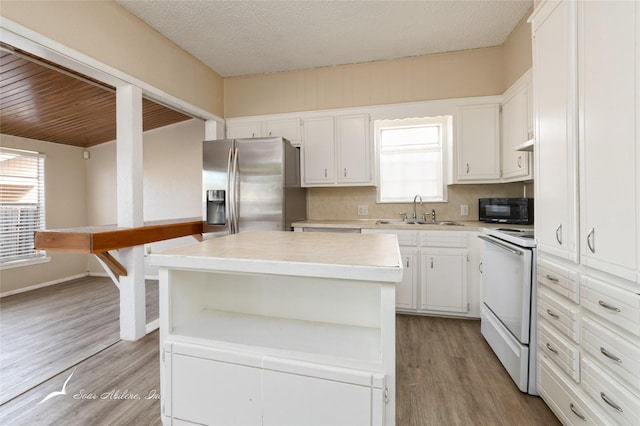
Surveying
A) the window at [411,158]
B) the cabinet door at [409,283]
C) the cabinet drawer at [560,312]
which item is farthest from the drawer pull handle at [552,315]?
the window at [411,158]

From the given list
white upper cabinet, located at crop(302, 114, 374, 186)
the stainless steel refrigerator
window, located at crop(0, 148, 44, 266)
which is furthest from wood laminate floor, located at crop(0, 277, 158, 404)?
white upper cabinet, located at crop(302, 114, 374, 186)

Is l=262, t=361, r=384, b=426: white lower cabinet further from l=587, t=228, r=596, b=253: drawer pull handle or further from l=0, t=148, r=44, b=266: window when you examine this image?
l=0, t=148, r=44, b=266: window

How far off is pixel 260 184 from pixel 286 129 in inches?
36.7

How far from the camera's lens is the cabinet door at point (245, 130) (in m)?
3.82

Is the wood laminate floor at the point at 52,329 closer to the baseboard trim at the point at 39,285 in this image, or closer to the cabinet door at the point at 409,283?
the baseboard trim at the point at 39,285

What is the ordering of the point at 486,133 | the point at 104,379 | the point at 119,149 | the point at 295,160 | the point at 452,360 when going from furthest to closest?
the point at 295,160 < the point at 486,133 < the point at 119,149 < the point at 452,360 < the point at 104,379

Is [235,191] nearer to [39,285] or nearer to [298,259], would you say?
[298,259]

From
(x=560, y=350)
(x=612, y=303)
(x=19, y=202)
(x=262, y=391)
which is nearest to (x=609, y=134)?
(x=612, y=303)

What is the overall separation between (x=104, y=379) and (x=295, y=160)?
8.46ft

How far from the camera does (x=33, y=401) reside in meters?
1.79

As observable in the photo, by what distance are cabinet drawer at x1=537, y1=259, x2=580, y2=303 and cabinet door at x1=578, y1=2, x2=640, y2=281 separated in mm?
146

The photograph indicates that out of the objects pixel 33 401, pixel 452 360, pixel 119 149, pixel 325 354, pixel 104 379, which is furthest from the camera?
pixel 119 149

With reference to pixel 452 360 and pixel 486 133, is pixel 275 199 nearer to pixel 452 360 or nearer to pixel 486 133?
pixel 452 360

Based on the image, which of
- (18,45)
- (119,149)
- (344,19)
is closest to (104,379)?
(119,149)
